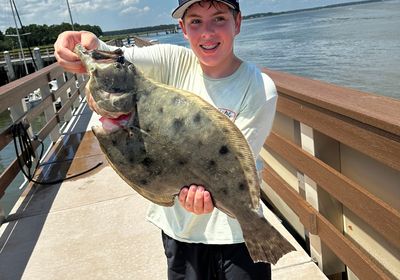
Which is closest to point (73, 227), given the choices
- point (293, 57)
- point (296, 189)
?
point (296, 189)

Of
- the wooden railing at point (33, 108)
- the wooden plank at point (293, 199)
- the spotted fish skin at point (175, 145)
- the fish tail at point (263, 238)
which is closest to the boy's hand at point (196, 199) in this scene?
the spotted fish skin at point (175, 145)

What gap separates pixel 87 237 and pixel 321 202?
2139 millimetres

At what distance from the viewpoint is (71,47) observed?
6.31ft

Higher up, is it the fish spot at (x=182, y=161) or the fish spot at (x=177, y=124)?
the fish spot at (x=177, y=124)

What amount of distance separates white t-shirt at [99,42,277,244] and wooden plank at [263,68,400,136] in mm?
571

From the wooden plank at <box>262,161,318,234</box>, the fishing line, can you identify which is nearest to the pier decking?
the fishing line

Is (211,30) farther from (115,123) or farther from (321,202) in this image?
(321,202)

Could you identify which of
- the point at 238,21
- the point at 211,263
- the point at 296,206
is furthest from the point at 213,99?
the point at 296,206

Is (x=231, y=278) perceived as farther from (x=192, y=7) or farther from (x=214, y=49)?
(x=192, y=7)

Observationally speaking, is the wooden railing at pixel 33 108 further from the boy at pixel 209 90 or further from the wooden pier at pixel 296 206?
the boy at pixel 209 90

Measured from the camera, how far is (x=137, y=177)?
1.72 metres

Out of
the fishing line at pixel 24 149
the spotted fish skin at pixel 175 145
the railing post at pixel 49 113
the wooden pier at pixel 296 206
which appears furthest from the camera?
the railing post at pixel 49 113

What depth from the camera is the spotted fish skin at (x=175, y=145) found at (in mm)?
1612

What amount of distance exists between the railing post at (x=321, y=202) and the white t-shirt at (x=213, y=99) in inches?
49.3
